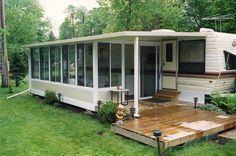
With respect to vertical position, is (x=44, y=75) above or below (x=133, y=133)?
above

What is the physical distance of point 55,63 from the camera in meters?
11.5

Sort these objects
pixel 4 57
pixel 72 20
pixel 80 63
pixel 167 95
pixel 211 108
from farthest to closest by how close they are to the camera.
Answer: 1. pixel 72 20
2. pixel 4 57
3. pixel 167 95
4. pixel 80 63
5. pixel 211 108

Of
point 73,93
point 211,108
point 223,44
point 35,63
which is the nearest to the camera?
point 211,108

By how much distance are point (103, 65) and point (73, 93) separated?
1867 millimetres

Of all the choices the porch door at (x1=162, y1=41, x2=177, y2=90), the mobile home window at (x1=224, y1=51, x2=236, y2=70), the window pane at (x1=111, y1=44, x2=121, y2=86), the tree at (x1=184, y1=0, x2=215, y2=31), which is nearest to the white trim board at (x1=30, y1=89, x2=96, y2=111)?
the window pane at (x1=111, y1=44, x2=121, y2=86)

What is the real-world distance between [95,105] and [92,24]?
33388 mm

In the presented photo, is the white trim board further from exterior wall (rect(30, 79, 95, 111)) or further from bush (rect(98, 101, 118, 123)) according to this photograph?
bush (rect(98, 101, 118, 123))

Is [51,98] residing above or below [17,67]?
below

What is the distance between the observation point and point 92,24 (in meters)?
40.8

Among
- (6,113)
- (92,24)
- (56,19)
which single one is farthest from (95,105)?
(56,19)

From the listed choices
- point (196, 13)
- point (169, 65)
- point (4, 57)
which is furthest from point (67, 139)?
point (196, 13)

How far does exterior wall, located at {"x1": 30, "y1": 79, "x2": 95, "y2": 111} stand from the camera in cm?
901

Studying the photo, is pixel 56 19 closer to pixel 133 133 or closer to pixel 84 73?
pixel 84 73

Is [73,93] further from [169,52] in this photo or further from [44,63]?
[169,52]
